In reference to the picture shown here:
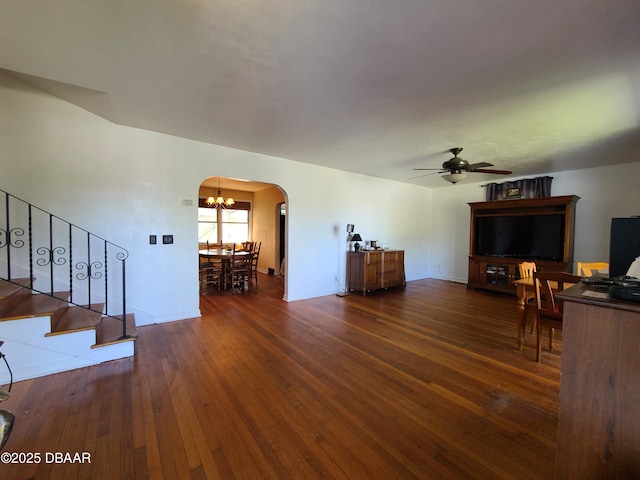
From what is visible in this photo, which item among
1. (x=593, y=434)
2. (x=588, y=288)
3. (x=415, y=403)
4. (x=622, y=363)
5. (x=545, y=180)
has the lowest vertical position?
(x=415, y=403)

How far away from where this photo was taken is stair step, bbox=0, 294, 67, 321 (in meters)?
2.36

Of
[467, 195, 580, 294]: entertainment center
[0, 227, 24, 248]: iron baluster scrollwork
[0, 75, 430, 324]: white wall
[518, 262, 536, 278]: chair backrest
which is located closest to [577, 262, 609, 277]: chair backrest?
[518, 262, 536, 278]: chair backrest

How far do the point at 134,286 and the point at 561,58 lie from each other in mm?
4937

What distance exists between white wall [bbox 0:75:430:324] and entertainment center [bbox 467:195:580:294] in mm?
3489

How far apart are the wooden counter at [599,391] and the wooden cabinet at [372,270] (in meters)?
4.25

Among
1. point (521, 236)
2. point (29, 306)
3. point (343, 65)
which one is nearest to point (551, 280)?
point (343, 65)

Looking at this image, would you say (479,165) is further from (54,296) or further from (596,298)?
(54,296)

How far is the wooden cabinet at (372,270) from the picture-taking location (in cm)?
555

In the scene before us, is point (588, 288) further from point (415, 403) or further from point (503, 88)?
point (503, 88)

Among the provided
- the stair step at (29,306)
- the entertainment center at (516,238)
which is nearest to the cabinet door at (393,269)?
the entertainment center at (516,238)

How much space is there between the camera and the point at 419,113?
2910 mm

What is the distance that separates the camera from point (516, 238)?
5.83 metres

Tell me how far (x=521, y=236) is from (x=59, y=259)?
7.83 m

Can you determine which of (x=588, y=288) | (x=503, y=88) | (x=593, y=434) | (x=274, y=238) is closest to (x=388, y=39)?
(x=503, y=88)
